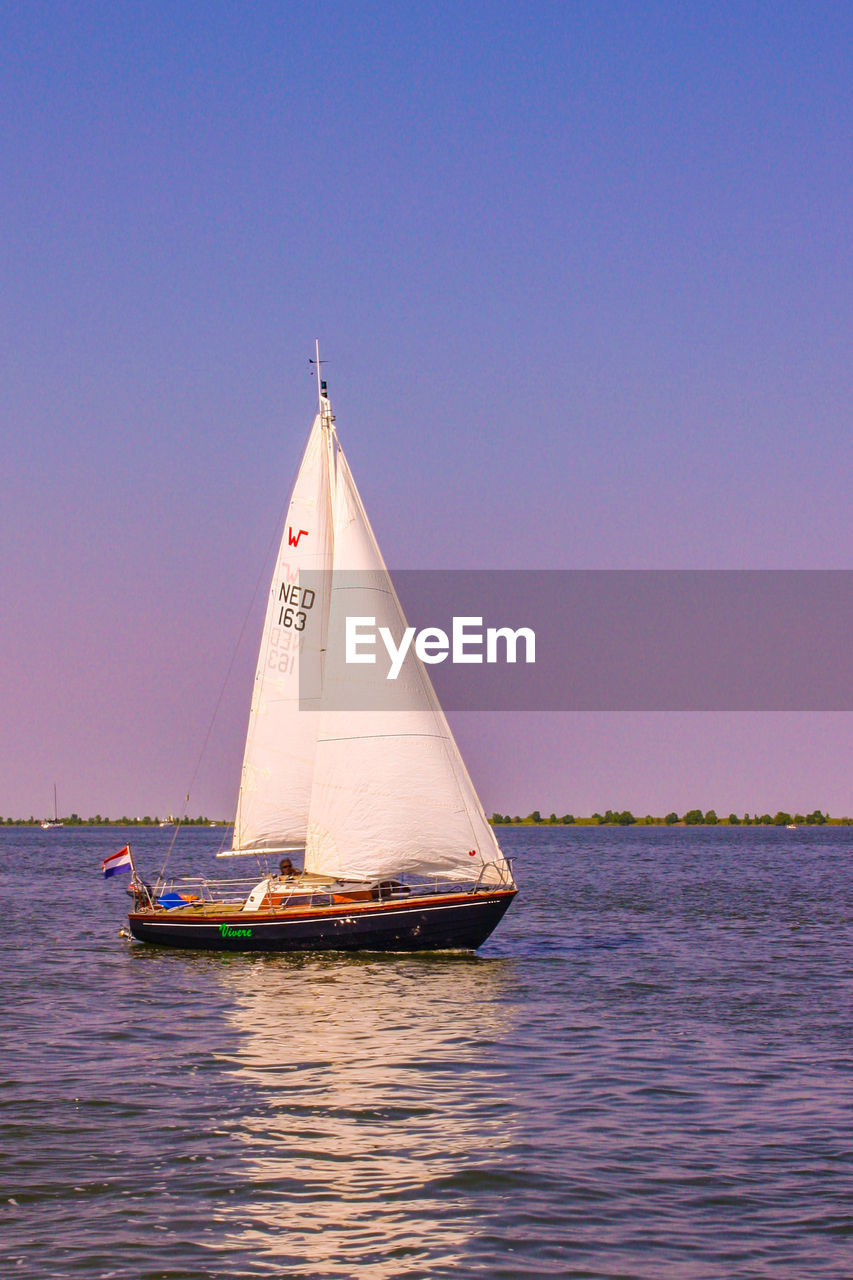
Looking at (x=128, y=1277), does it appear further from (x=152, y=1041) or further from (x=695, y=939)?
(x=695, y=939)

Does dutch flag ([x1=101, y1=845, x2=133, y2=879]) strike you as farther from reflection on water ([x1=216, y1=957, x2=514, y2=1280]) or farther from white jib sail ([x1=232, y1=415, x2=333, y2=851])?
reflection on water ([x1=216, y1=957, x2=514, y2=1280])

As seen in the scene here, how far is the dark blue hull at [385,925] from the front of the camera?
37719 millimetres

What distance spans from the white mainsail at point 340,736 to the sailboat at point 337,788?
0.04m

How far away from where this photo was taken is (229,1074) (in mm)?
23797

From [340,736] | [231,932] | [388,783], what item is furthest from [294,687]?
[231,932]

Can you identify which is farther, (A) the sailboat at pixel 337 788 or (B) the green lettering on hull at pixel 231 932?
(B) the green lettering on hull at pixel 231 932

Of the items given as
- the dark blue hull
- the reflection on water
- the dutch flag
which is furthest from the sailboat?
the reflection on water

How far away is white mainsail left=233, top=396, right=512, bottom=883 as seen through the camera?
3822cm

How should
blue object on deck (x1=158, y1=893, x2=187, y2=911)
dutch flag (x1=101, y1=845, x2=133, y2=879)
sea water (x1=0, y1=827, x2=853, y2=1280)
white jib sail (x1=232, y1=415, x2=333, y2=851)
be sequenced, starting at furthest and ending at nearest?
dutch flag (x1=101, y1=845, x2=133, y2=879) → blue object on deck (x1=158, y1=893, x2=187, y2=911) → white jib sail (x1=232, y1=415, x2=333, y2=851) → sea water (x1=0, y1=827, x2=853, y2=1280)

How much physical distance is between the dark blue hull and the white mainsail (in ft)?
2.85

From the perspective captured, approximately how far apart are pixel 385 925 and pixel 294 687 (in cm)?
814

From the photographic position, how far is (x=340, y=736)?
39.1m

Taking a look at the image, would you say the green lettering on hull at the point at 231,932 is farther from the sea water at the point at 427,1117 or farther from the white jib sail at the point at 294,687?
the white jib sail at the point at 294,687

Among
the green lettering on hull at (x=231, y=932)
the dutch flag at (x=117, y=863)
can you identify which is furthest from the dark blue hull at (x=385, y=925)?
the dutch flag at (x=117, y=863)
